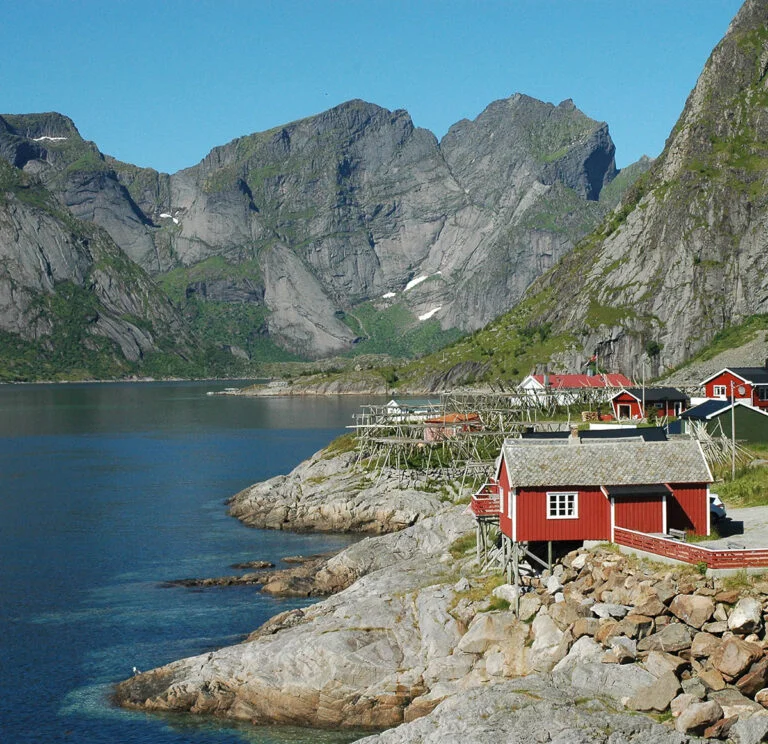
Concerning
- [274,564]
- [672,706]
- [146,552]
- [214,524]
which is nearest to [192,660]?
[672,706]

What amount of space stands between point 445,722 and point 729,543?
1418 cm

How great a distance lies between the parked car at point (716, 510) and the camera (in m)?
46.2

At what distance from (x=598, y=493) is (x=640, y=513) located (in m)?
1.78

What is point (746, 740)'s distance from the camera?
29.3 m

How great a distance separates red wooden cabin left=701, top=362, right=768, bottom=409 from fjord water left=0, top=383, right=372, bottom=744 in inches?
1585

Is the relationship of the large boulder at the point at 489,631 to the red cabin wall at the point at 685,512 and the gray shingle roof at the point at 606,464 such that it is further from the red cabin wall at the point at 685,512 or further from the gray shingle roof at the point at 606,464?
the red cabin wall at the point at 685,512

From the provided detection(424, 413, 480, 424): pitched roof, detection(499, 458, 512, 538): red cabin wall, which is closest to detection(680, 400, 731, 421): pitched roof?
detection(424, 413, 480, 424): pitched roof

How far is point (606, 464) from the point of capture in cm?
4291

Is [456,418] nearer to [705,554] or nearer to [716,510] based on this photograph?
[716,510]

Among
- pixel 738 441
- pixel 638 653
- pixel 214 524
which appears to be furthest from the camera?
pixel 214 524

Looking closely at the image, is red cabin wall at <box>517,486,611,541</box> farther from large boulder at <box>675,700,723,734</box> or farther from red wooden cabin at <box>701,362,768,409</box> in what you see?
red wooden cabin at <box>701,362,768,409</box>

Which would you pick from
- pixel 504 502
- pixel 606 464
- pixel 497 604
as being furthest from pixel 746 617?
pixel 504 502

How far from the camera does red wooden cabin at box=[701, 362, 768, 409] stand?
309 feet

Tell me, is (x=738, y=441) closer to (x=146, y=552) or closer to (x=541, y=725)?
(x=146, y=552)
